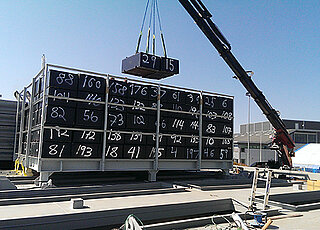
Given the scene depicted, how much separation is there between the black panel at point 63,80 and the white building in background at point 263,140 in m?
29.8

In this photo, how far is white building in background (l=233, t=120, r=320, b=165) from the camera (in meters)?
50.9

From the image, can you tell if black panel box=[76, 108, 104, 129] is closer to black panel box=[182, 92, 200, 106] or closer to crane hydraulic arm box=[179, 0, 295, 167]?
black panel box=[182, 92, 200, 106]

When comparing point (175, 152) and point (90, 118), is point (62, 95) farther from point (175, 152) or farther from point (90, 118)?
point (175, 152)

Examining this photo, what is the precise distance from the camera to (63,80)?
42.0 ft

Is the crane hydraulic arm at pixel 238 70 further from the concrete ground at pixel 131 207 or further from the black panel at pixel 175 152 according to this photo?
the concrete ground at pixel 131 207

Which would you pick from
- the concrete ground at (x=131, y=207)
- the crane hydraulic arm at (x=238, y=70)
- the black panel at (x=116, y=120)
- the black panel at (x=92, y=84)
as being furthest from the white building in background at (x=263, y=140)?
the black panel at (x=92, y=84)

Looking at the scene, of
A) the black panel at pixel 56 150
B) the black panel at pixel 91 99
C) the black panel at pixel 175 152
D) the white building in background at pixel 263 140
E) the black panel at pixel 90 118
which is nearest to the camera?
the black panel at pixel 56 150

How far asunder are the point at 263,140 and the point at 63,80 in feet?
157

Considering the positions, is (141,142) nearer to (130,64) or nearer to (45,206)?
(130,64)

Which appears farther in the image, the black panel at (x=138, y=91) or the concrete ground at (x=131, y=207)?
the black panel at (x=138, y=91)

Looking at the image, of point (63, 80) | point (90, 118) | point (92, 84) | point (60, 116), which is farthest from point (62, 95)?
point (90, 118)

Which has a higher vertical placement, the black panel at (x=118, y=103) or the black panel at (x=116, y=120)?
the black panel at (x=118, y=103)

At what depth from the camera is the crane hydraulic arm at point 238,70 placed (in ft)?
60.4

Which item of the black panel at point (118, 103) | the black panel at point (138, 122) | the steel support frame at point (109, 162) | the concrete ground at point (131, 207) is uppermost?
the black panel at point (118, 103)
